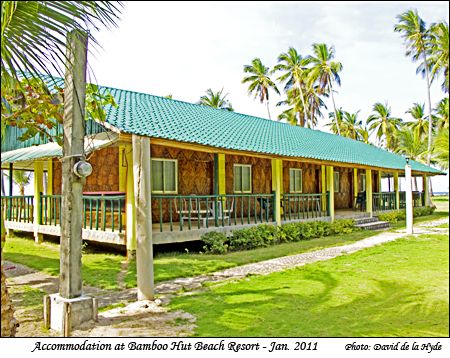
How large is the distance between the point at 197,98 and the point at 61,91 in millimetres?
42957

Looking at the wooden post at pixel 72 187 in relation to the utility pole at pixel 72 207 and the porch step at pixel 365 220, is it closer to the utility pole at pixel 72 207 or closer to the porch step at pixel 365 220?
the utility pole at pixel 72 207

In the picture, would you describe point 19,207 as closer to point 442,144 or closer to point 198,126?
point 198,126

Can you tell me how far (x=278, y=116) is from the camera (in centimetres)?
5144

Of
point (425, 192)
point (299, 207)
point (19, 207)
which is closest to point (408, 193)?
point (299, 207)

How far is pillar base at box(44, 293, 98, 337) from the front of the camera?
5.08 metres

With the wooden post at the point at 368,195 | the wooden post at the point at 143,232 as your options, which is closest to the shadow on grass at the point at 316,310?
the wooden post at the point at 143,232

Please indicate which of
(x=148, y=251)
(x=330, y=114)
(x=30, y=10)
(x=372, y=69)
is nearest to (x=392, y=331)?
(x=372, y=69)

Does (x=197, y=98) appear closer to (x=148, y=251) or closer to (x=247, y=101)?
(x=247, y=101)

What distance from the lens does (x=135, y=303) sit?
6.28 meters

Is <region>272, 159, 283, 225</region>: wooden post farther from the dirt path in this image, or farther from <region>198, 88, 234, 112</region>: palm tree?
<region>198, 88, 234, 112</region>: palm tree

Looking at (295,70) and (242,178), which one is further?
(295,70)

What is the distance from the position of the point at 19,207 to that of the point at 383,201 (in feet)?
61.3

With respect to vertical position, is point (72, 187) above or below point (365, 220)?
above

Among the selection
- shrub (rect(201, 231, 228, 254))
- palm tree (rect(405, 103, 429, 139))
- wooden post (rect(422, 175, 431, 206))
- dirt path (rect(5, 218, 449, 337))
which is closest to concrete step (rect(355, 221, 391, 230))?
dirt path (rect(5, 218, 449, 337))
